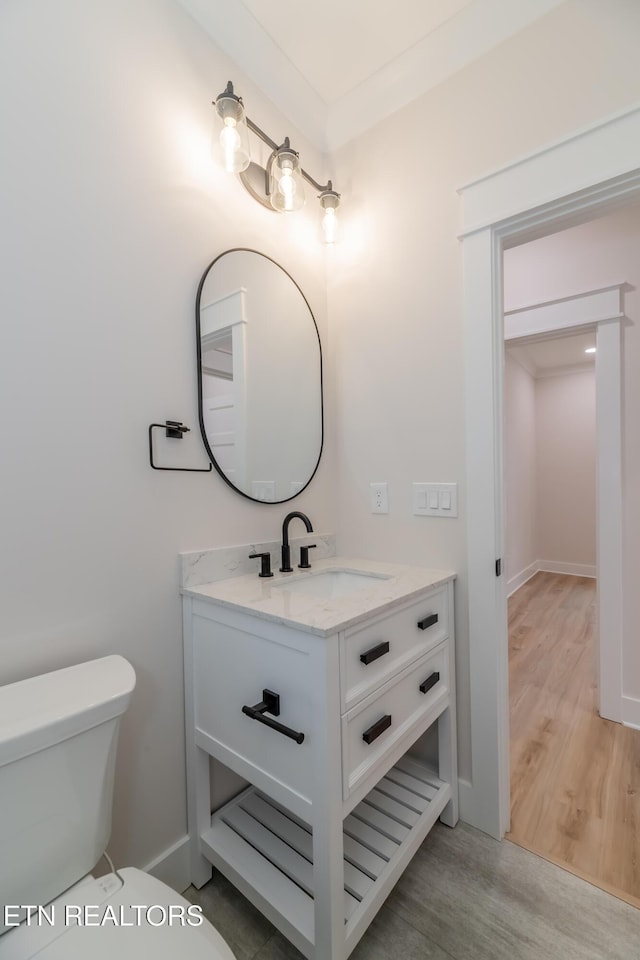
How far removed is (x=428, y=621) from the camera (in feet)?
4.09

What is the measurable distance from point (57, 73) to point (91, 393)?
77 centimetres

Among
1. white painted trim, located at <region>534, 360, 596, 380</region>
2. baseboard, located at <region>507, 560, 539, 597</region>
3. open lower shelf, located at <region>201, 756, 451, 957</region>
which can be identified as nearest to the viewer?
open lower shelf, located at <region>201, 756, 451, 957</region>

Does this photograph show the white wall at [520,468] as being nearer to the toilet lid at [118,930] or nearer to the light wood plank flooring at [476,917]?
the light wood plank flooring at [476,917]

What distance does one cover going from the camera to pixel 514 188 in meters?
1.28

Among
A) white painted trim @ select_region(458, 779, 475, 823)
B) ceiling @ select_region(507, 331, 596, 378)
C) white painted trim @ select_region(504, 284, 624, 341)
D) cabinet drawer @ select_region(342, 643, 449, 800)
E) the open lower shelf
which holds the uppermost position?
ceiling @ select_region(507, 331, 596, 378)

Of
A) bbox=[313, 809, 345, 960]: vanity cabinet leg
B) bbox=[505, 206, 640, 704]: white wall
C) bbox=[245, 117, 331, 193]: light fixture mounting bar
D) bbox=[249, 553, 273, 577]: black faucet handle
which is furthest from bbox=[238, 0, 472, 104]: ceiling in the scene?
bbox=[313, 809, 345, 960]: vanity cabinet leg

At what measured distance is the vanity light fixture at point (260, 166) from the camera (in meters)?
1.23

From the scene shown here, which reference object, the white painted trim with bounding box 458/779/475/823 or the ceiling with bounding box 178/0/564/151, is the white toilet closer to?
the white painted trim with bounding box 458/779/475/823

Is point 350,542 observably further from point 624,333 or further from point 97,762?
point 624,333

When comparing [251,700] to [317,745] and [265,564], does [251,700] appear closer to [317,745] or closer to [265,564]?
[317,745]

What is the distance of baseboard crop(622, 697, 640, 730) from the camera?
1.93 metres

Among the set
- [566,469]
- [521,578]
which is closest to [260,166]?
[521,578]

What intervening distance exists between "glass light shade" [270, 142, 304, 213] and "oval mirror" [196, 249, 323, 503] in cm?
20

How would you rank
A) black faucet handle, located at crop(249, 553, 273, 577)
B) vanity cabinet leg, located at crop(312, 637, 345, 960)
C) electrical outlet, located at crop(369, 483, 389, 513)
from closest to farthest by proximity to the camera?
1. vanity cabinet leg, located at crop(312, 637, 345, 960)
2. black faucet handle, located at crop(249, 553, 273, 577)
3. electrical outlet, located at crop(369, 483, 389, 513)
